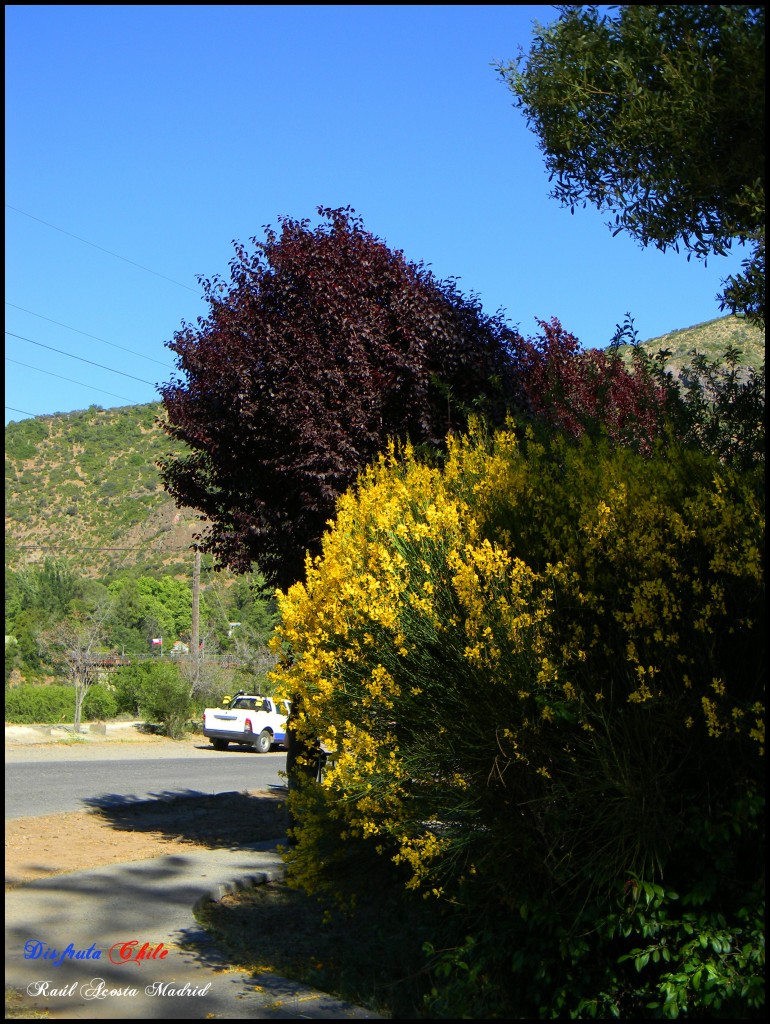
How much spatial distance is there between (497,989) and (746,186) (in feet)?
14.4

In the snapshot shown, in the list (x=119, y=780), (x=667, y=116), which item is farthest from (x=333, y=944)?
(x=119, y=780)

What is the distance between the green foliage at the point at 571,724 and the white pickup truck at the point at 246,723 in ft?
65.9

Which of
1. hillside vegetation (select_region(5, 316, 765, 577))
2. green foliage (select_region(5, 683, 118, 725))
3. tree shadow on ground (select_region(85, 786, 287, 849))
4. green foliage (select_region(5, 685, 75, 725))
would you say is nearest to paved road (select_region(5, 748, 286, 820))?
tree shadow on ground (select_region(85, 786, 287, 849))

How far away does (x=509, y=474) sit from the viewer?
555 centimetres

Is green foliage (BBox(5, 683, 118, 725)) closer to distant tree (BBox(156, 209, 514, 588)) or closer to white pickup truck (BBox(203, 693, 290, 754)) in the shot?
white pickup truck (BBox(203, 693, 290, 754))

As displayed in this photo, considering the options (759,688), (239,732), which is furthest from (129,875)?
(239,732)

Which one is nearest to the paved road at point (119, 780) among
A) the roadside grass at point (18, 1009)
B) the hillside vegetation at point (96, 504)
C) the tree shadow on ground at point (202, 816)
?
the tree shadow on ground at point (202, 816)

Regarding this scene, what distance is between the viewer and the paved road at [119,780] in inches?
542

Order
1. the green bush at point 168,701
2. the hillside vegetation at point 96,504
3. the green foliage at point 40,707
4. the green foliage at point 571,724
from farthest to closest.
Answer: the hillside vegetation at point 96,504 → the green foliage at point 40,707 → the green bush at point 168,701 → the green foliage at point 571,724

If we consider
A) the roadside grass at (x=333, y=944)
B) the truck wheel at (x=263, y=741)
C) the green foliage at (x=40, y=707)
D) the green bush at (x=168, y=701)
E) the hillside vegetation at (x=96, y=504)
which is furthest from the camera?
the hillside vegetation at (x=96, y=504)

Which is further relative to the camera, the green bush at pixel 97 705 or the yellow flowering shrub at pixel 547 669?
the green bush at pixel 97 705

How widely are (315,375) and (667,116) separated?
3.69m

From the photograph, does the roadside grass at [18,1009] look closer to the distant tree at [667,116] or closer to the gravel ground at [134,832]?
the gravel ground at [134,832]

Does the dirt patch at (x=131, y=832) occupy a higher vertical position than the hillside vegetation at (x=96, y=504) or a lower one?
lower
